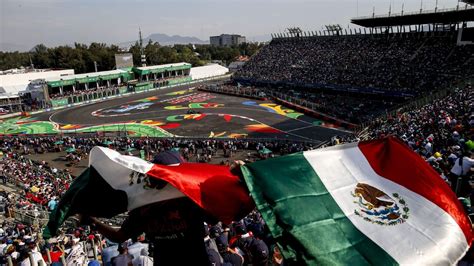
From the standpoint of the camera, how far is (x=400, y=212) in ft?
12.3

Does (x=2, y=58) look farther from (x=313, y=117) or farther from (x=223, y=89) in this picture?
(x=313, y=117)

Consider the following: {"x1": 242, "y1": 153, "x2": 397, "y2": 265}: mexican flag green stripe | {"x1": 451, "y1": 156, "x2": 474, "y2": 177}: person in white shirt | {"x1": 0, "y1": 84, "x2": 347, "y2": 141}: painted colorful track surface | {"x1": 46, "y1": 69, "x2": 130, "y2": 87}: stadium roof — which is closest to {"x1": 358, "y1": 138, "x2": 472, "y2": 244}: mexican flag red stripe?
{"x1": 242, "y1": 153, "x2": 397, "y2": 265}: mexican flag green stripe

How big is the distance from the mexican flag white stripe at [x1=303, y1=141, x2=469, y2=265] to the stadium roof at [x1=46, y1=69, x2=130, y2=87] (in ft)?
198

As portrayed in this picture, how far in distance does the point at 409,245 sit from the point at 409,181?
101 cm

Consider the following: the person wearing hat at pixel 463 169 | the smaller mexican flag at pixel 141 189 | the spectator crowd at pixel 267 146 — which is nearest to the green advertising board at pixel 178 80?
the spectator crowd at pixel 267 146

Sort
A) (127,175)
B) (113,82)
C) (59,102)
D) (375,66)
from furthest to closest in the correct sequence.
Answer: (113,82) < (59,102) < (375,66) < (127,175)

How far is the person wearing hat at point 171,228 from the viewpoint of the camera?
316 cm

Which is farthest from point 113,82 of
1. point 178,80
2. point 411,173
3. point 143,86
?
point 411,173

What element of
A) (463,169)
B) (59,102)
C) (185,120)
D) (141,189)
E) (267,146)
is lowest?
(185,120)

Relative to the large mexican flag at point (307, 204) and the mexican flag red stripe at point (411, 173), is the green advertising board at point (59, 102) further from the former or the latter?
the mexican flag red stripe at point (411, 173)

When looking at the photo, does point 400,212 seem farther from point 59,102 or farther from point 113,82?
point 113,82

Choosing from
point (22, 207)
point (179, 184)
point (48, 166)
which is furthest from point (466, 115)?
point (48, 166)

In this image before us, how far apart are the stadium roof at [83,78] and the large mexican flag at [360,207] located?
60.3m

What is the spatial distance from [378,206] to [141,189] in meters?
2.47
